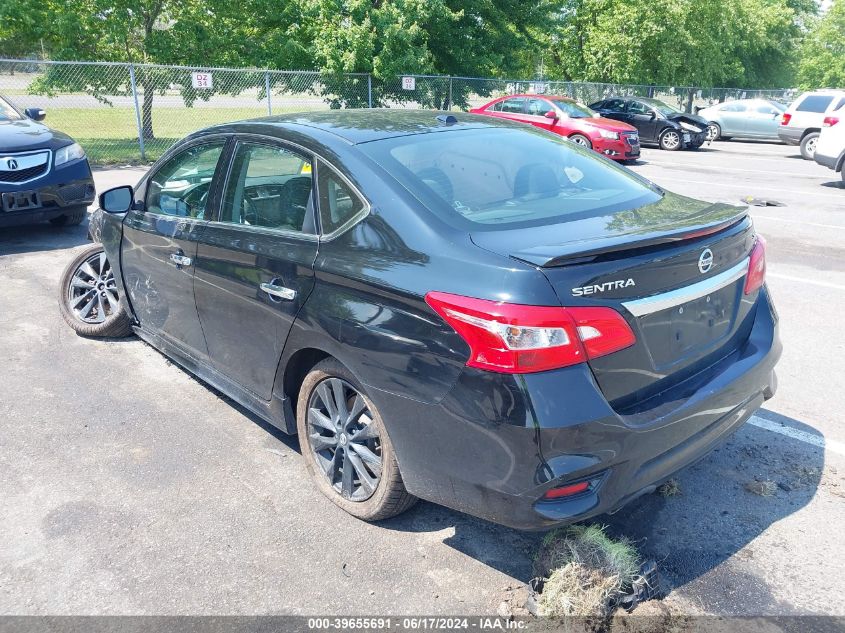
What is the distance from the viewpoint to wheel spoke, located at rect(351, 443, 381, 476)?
2982 mm

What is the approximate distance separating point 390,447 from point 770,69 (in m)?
49.4

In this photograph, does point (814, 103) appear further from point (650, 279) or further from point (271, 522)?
point (271, 522)

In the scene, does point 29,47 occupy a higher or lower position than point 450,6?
lower

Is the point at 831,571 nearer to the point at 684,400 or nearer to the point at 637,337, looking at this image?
the point at 684,400

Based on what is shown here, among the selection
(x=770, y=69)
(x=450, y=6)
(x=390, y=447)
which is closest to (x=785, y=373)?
(x=390, y=447)

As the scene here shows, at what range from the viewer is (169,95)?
17.2 m

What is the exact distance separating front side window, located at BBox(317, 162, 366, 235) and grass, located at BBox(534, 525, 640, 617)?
1.55 meters

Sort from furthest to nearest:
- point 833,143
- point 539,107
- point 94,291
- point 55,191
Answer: point 539,107
point 833,143
point 55,191
point 94,291

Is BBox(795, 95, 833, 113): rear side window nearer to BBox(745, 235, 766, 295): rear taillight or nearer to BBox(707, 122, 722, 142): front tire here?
BBox(707, 122, 722, 142): front tire

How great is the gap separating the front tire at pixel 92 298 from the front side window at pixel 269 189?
1.96 metres

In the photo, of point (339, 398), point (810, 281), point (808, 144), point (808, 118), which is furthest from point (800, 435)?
point (808, 118)

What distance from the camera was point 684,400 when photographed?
2676 mm

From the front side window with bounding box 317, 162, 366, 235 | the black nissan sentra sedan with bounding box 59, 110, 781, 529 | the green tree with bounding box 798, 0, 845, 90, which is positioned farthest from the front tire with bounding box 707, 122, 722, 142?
the green tree with bounding box 798, 0, 845, 90

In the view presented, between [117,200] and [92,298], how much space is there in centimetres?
121
